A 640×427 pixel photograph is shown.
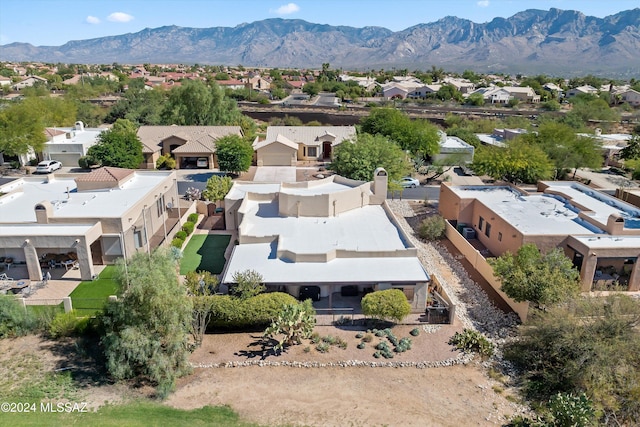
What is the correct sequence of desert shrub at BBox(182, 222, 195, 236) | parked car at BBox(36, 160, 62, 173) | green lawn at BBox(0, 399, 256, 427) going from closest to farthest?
green lawn at BBox(0, 399, 256, 427) < desert shrub at BBox(182, 222, 195, 236) < parked car at BBox(36, 160, 62, 173)

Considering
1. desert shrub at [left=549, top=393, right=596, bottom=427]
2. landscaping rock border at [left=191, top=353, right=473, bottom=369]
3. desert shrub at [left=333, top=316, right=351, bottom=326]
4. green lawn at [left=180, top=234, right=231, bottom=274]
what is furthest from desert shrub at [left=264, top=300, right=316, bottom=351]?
desert shrub at [left=549, top=393, right=596, bottom=427]

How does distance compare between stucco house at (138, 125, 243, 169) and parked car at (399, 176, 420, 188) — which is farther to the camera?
stucco house at (138, 125, 243, 169)

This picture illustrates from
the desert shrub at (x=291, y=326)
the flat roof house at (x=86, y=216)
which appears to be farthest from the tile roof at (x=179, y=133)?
the desert shrub at (x=291, y=326)

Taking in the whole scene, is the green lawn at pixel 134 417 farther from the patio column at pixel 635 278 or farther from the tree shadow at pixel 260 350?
the patio column at pixel 635 278

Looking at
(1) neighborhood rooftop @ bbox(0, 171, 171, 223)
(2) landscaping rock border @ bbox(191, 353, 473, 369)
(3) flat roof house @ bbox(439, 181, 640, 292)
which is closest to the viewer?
(2) landscaping rock border @ bbox(191, 353, 473, 369)

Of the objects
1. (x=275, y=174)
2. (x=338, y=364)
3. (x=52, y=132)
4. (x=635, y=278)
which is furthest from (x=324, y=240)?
(x=52, y=132)

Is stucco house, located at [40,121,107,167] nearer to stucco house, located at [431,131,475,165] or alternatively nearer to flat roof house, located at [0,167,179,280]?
flat roof house, located at [0,167,179,280]
